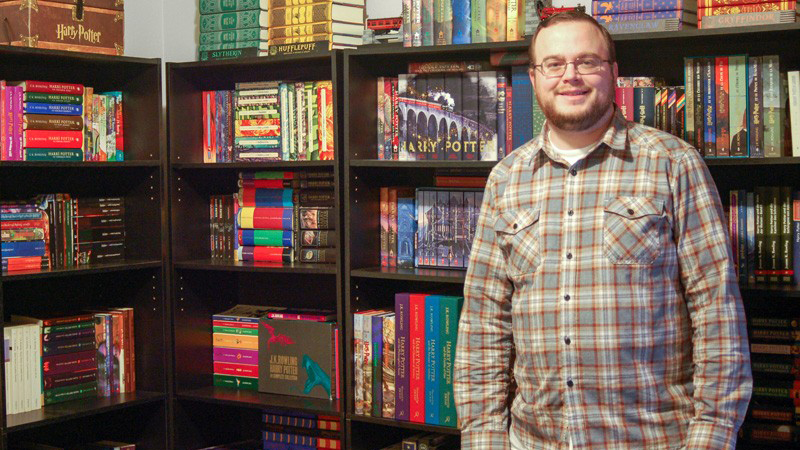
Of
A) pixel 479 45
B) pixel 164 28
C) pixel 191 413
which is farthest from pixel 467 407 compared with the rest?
pixel 164 28

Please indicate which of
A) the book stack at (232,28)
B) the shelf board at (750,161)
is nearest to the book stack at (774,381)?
the shelf board at (750,161)

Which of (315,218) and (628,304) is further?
(315,218)

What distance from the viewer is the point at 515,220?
223cm

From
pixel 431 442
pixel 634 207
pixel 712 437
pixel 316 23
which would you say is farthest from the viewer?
pixel 316 23

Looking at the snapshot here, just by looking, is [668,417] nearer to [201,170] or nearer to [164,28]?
[201,170]

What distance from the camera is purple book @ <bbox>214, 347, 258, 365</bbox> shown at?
348cm

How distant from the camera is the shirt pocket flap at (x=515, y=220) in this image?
220 centimetres

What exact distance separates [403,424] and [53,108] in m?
1.54

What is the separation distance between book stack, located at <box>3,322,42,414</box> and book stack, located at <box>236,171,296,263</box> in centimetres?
75

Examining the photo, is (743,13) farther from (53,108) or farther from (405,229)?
(53,108)

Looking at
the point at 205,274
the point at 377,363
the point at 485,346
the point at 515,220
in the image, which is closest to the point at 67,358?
the point at 205,274

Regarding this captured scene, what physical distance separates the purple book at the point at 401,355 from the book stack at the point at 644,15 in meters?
1.02

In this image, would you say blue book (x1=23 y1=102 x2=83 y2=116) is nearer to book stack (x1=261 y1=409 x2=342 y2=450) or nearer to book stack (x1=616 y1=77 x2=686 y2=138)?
book stack (x1=261 y1=409 x2=342 y2=450)

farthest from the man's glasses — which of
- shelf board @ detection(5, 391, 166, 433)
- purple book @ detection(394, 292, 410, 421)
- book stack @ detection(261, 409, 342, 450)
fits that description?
shelf board @ detection(5, 391, 166, 433)
